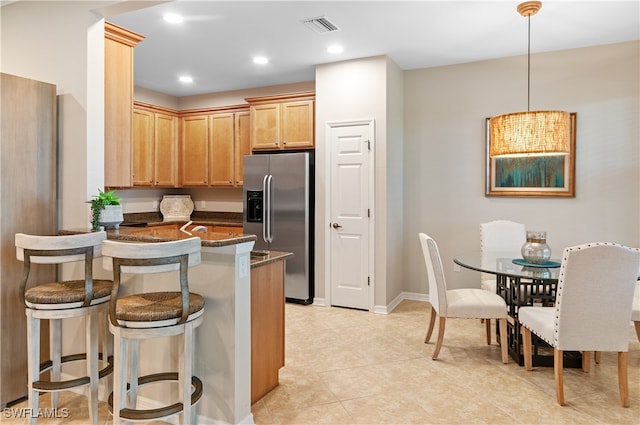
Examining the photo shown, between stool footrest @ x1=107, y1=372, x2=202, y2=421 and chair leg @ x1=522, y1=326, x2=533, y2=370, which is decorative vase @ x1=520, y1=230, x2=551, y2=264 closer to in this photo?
chair leg @ x1=522, y1=326, x2=533, y2=370

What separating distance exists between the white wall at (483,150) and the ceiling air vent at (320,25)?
5.44ft

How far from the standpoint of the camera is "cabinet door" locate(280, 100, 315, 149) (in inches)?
204

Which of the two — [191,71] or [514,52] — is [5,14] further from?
[514,52]

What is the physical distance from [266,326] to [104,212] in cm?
124

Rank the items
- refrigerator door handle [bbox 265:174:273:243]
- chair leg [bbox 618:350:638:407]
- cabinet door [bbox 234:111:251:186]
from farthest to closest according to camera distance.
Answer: cabinet door [bbox 234:111:251:186]
refrigerator door handle [bbox 265:174:273:243]
chair leg [bbox 618:350:638:407]

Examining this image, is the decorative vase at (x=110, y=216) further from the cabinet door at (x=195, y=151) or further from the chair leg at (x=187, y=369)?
the cabinet door at (x=195, y=151)

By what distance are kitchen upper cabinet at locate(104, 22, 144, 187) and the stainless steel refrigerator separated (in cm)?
209

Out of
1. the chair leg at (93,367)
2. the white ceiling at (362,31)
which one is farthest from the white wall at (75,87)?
the chair leg at (93,367)

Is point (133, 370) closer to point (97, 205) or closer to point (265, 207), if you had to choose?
point (97, 205)

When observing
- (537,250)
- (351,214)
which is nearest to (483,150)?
(351,214)

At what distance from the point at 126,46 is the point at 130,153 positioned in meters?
0.80

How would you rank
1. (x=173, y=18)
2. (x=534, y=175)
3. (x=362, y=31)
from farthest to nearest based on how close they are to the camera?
(x=534, y=175), (x=362, y=31), (x=173, y=18)

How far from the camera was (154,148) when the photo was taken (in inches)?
235

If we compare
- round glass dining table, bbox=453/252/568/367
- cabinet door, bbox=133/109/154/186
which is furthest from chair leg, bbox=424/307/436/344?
cabinet door, bbox=133/109/154/186
